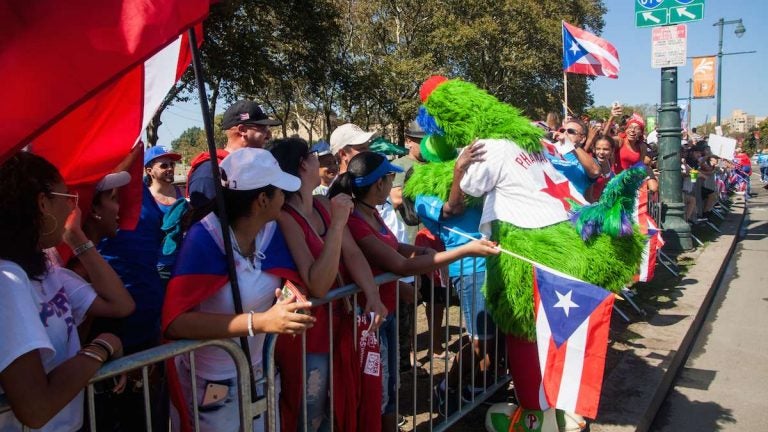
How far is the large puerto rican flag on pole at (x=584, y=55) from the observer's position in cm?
656

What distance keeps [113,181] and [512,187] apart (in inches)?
79.0

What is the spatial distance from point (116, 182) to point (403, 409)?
7.30ft

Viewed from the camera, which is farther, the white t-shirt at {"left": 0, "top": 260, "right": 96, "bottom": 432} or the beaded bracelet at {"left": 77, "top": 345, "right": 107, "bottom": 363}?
the beaded bracelet at {"left": 77, "top": 345, "right": 107, "bottom": 363}

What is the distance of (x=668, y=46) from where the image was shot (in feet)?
27.5

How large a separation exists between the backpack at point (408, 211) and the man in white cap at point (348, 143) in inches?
15.3

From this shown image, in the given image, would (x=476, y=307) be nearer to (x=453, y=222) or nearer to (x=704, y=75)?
(x=453, y=222)

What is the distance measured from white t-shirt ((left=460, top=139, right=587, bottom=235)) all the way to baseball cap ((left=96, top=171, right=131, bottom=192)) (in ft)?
5.63

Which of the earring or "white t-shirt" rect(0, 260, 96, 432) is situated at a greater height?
the earring

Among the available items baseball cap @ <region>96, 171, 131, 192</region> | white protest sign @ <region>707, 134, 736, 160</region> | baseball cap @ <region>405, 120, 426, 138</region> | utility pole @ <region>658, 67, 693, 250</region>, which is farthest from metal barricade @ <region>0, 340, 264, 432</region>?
white protest sign @ <region>707, 134, 736, 160</region>

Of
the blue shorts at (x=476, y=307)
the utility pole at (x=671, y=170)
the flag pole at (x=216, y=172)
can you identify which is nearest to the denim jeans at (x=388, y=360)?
the blue shorts at (x=476, y=307)

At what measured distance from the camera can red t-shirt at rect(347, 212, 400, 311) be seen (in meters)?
2.74

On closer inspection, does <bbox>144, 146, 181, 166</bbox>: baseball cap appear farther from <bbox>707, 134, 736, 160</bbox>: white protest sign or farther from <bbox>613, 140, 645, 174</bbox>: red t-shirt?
<bbox>707, 134, 736, 160</bbox>: white protest sign

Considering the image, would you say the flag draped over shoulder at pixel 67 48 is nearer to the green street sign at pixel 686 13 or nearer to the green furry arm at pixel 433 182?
the green furry arm at pixel 433 182

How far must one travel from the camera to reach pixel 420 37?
2877 cm
